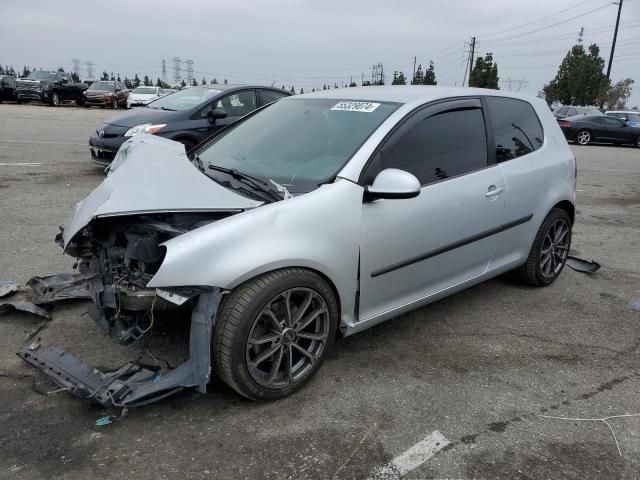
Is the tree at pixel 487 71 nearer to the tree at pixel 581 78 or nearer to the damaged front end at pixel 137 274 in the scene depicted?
the tree at pixel 581 78

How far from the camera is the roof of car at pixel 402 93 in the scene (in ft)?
11.7

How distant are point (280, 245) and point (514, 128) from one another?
2.39 meters

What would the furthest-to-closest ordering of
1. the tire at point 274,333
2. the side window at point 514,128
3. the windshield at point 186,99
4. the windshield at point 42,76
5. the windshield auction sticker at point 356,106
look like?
the windshield at point 42,76 → the windshield at point 186,99 → the side window at point 514,128 → the windshield auction sticker at point 356,106 → the tire at point 274,333

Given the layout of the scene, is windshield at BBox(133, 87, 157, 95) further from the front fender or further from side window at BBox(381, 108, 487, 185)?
the front fender

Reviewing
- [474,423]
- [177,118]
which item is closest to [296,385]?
[474,423]

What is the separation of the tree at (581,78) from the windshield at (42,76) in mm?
38888

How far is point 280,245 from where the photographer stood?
2684 millimetres

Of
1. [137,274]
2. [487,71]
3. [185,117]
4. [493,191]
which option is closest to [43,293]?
[137,274]

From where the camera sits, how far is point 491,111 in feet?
13.1

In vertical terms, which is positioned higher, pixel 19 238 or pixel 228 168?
pixel 228 168

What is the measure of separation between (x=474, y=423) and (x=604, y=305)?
2.25m

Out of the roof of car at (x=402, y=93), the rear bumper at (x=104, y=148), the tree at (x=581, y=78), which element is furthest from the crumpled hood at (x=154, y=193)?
the tree at (x=581, y=78)

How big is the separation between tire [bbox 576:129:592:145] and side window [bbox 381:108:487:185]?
20.4 meters

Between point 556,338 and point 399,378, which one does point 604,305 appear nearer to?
point 556,338
